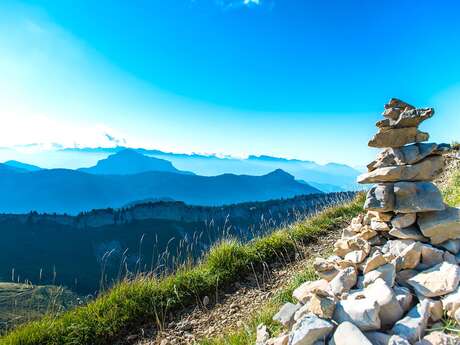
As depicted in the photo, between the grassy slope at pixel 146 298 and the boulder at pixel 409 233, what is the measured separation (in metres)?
4.51

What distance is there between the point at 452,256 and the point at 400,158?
5.78ft

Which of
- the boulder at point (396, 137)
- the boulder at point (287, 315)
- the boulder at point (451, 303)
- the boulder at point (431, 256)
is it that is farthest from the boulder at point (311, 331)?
the boulder at point (396, 137)

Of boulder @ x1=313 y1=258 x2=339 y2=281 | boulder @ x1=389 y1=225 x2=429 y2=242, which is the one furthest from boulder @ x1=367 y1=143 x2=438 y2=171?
boulder @ x1=313 y1=258 x2=339 y2=281

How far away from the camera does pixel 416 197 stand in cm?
549

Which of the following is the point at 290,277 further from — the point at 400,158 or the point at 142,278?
the point at 400,158

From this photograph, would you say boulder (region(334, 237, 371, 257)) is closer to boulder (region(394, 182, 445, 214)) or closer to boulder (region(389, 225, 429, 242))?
boulder (region(389, 225, 429, 242))

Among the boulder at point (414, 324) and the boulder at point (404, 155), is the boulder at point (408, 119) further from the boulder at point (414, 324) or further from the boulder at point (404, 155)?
the boulder at point (414, 324)

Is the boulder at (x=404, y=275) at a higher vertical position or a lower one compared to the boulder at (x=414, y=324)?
higher

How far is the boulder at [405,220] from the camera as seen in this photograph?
557 centimetres

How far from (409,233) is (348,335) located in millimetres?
2722

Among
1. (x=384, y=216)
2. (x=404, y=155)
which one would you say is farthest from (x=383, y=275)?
(x=404, y=155)

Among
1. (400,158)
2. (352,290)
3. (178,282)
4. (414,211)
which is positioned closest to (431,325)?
(352,290)

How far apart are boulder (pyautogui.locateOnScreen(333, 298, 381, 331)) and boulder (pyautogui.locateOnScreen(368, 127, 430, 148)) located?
301 centimetres

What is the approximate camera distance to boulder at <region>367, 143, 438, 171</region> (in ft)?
18.4
